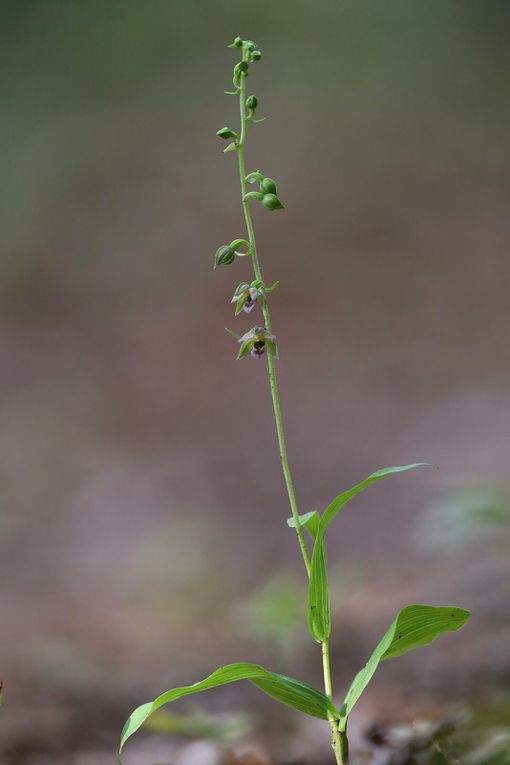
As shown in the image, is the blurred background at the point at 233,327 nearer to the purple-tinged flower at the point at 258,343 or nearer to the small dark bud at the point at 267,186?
the purple-tinged flower at the point at 258,343

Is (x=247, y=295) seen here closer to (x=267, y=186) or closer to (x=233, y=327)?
(x=267, y=186)

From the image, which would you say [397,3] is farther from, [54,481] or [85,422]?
[54,481]

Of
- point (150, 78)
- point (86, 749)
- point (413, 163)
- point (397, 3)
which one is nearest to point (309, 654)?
point (86, 749)

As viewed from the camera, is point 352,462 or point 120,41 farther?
A: point 120,41

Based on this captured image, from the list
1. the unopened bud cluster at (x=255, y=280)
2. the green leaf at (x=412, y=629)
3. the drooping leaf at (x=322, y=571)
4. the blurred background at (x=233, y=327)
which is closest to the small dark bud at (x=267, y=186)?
the unopened bud cluster at (x=255, y=280)

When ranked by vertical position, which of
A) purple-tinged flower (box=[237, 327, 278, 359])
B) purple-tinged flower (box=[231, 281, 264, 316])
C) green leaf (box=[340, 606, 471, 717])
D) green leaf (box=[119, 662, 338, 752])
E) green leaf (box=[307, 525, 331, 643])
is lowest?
green leaf (box=[119, 662, 338, 752])

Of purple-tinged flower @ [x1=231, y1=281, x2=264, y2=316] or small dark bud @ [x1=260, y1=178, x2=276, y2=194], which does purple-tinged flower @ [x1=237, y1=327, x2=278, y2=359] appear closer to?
purple-tinged flower @ [x1=231, y1=281, x2=264, y2=316]

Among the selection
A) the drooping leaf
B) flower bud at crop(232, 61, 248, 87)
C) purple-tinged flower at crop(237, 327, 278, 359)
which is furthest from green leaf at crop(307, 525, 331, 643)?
flower bud at crop(232, 61, 248, 87)
